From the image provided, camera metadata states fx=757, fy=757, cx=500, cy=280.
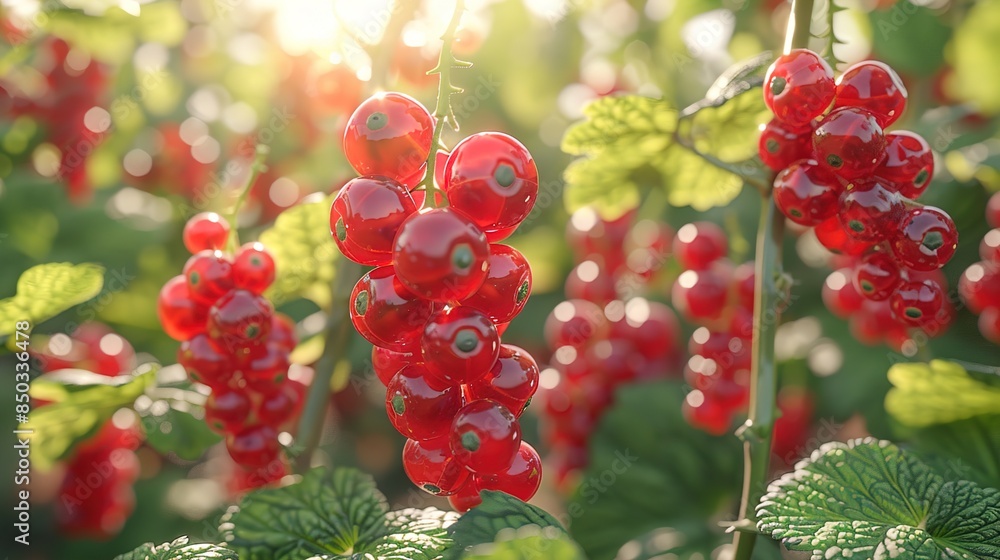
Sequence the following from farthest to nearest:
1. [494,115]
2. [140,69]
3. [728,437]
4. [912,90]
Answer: [494,115] → [140,69] → [912,90] → [728,437]

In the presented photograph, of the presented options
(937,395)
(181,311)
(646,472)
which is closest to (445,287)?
(181,311)

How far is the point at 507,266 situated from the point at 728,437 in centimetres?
69

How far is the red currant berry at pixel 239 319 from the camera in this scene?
0.71m

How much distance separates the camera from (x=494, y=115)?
1.77m

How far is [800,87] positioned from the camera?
1.93ft

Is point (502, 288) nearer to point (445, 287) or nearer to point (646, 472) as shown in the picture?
point (445, 287)

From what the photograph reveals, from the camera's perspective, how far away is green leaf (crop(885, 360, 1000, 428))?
0.72 m

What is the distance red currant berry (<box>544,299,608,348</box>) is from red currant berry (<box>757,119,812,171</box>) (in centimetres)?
48

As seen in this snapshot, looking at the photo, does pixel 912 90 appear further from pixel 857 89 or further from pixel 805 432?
pixel 857 89

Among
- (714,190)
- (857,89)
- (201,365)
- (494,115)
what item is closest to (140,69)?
(494,115)

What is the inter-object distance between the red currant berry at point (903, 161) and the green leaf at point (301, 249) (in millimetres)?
505

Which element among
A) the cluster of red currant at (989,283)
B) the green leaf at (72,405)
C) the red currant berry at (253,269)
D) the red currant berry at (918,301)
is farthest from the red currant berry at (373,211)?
the cluster of red currant at (989,283)

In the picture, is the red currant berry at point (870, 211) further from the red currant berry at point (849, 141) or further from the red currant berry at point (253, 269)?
the red currant berry at point (253, 269)

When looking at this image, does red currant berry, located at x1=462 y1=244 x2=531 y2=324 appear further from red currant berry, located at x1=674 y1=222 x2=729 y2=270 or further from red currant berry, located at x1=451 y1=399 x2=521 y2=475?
red currant berry, located at x1=674 y1=222 x2=729 y2=270
